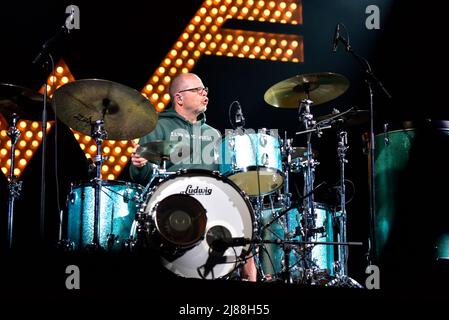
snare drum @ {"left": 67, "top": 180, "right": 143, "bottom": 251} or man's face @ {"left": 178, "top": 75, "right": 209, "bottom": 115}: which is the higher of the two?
man's face @ {"left": 178, "top": 75, "right": 209, "bottom": 115}

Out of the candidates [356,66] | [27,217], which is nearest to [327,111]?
[356,66]

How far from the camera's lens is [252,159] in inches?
200

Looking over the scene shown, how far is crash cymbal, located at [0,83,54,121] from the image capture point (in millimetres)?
5172

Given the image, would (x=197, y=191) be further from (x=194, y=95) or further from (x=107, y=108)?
(x=194, y=95)

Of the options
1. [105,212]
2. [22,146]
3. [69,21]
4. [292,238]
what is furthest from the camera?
[22,146]

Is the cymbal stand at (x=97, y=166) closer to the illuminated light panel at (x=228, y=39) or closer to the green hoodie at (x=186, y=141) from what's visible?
the green hoodie at (x=186, y=141)

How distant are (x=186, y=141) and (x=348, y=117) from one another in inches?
50.3

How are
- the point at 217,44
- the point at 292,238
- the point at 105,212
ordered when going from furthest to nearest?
the point at 217,44, the point at 292,238, the point at 105,212

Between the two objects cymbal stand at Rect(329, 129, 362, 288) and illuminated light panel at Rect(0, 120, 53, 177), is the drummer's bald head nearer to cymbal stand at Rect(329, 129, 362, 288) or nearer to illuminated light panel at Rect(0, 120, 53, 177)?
illuminated light panel at Rect(0, 120, 53, 177)

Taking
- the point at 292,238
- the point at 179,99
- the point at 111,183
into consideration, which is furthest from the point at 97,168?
the point at 292,238

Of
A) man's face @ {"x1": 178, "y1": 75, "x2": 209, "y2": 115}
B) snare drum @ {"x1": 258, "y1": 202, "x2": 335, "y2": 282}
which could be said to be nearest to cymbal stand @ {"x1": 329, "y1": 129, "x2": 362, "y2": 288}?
snare drum @ {"x1": 258, "y1": 202, "x2": 335, "y2": 282}

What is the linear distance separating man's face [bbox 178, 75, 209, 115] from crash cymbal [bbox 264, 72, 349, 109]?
0.55 metres

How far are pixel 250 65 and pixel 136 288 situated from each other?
4.07 metres

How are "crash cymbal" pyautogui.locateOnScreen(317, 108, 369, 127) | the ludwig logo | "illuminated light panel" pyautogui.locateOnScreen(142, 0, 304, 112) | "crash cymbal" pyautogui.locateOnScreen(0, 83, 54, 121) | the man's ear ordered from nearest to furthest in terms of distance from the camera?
the ludwig logo
"crash cymbal" pyautogui.locateOnScreen(317, 108, 369, 127)
"crash cymbal" pyautogui.locateOnScreen(0, 83, 54, 121)
the man's ear
"illuminated light panel" pyautogui.locateOnScreen(142, 0, 304, 112)
